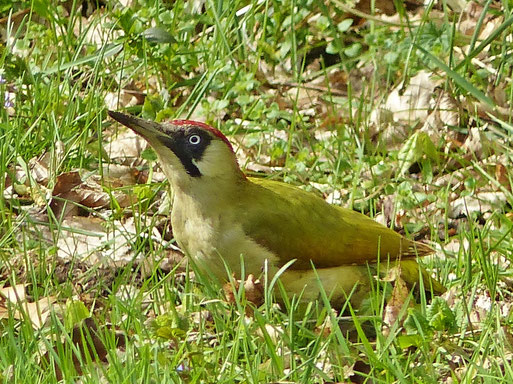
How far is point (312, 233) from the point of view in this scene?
14.2ft

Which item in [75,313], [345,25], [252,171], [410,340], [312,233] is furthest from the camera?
[345,25]

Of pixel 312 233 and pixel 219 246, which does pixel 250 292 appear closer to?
pixel 219 246

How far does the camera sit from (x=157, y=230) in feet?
16.6

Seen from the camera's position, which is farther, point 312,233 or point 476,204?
point 476,204

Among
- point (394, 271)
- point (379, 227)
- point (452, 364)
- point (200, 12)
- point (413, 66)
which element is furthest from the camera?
point (200, 12)

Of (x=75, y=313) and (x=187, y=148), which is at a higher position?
(x=187, y=148)

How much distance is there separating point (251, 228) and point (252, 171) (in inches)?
53.9

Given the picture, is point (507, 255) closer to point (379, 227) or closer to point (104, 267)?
point (379, 227)

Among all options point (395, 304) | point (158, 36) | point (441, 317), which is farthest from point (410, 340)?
point (158, 36)

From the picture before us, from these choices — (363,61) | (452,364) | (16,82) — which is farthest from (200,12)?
(452,364)

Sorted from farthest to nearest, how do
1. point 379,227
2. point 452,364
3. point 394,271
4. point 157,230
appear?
point 157,230 < point 379,227 < point 394,271 < point 452,364

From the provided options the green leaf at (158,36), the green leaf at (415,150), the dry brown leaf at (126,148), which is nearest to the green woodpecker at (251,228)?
the green leaf at (415,150)

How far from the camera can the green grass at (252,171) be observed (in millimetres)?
3535

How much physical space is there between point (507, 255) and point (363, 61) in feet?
7.62
